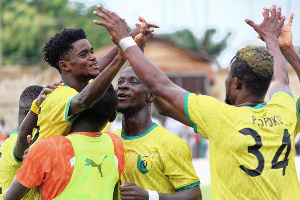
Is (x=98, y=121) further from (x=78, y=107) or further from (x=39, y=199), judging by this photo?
(x=39, y=199)

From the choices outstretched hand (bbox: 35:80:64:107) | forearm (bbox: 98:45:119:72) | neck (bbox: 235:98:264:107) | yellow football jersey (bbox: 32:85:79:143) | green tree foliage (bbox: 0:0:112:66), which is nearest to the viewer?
neck (bbox: 235:98:264:107)

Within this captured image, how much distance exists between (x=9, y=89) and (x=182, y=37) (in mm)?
27150

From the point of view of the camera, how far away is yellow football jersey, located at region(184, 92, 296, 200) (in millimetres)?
4672

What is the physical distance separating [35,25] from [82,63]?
2085 inches

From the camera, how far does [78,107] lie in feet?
17.0

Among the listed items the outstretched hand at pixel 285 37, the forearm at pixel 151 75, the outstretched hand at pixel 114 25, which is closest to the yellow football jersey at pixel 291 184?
the outstretched hand at pixel 285 37

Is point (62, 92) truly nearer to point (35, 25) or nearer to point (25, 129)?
point (25, 129)

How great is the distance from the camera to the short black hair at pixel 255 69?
477cm

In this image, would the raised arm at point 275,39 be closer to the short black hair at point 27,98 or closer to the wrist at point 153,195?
the wrist at point 153,195

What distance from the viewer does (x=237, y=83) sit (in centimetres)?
487

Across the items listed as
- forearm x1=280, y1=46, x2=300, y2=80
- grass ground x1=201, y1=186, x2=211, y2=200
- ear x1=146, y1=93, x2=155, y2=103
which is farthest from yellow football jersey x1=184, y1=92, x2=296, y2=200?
grass ground x1=201, y1=186, x2=211, y2=200

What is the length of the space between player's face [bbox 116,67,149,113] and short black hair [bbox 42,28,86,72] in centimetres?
84

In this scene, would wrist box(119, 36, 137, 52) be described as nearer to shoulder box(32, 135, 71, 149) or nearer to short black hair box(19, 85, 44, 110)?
shoulder box(32, 135, 71, 149)

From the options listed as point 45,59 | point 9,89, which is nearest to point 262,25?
point 45,59
